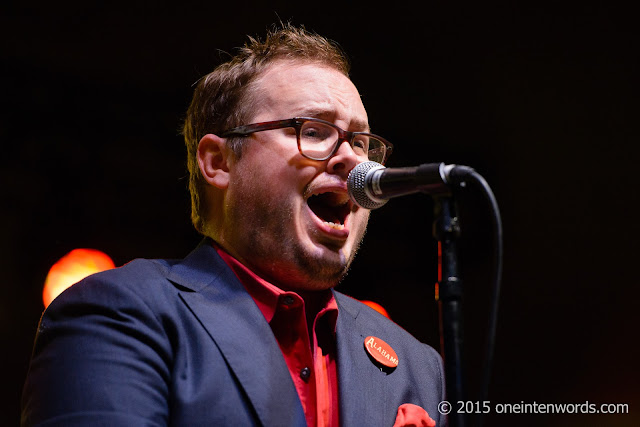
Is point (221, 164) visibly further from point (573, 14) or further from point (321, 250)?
point (573, 14)

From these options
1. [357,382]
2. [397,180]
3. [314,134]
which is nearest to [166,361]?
[357,382]

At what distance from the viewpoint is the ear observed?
2.14 metres

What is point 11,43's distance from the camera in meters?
3.77

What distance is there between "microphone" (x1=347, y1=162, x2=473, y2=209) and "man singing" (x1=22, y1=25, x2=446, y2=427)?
406 millimetres

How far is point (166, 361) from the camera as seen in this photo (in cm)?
158

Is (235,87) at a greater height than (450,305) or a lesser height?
greater

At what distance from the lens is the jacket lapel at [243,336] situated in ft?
5.18

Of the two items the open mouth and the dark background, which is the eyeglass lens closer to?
the open mouth

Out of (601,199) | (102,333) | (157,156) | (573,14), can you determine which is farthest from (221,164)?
(601,199)

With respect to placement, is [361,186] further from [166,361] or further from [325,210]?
[166,361]

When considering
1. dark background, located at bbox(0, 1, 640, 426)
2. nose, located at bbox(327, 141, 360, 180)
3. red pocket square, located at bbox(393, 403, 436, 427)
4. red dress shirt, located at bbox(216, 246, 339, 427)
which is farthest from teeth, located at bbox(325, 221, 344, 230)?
dark background, located at bbox(0, 1, 640, 426)

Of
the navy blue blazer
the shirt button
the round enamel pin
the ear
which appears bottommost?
the round enamel pin

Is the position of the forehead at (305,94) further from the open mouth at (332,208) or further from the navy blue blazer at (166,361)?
the navy blue blazer at (166,361)

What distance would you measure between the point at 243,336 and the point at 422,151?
344 centimetres
